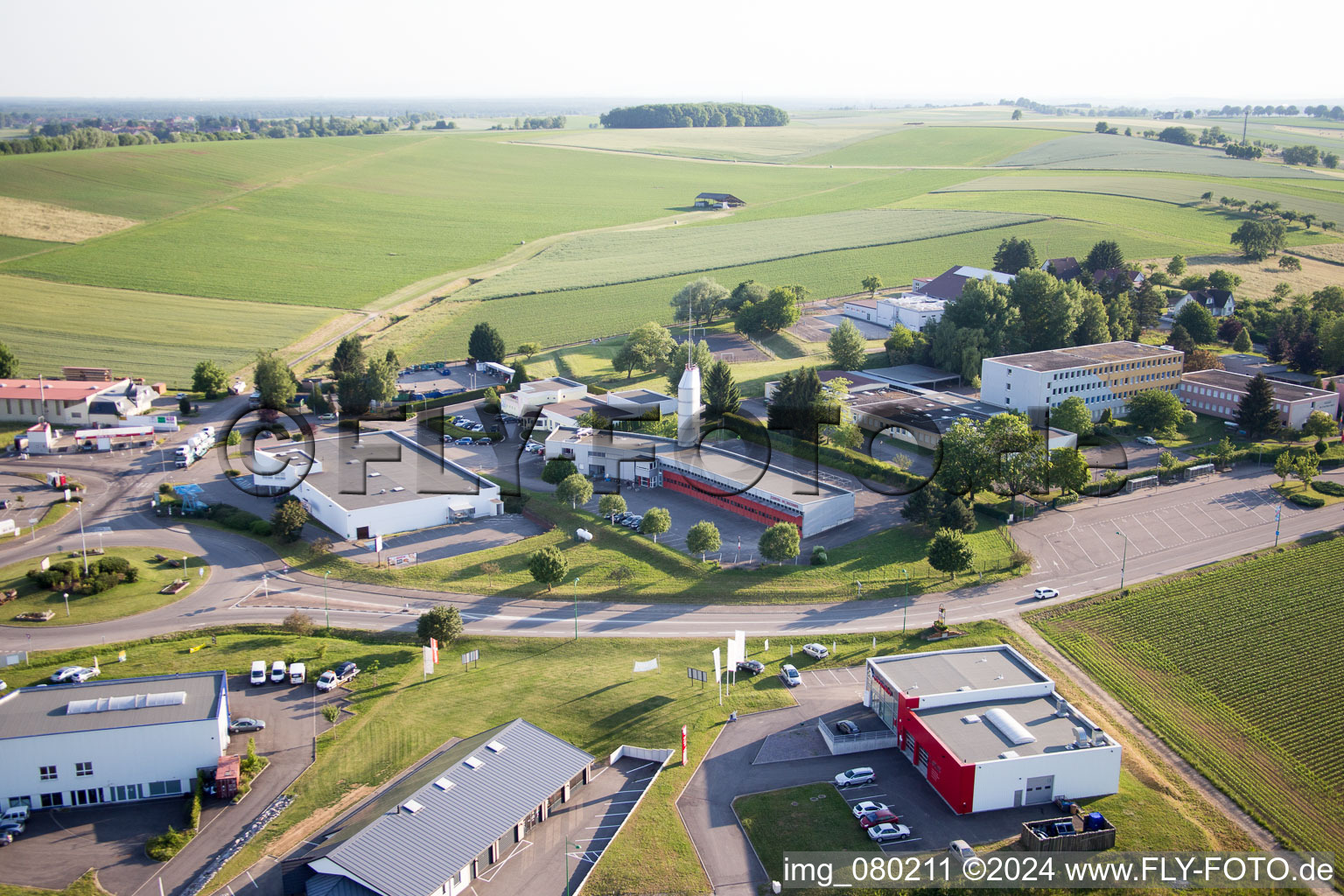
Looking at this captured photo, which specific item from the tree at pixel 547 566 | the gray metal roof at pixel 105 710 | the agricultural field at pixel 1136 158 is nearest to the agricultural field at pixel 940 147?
the agricultural field at pixel 1136 158

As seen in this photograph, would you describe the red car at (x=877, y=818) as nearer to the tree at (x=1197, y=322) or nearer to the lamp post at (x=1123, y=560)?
the lamp post at (x=1123, y=560)

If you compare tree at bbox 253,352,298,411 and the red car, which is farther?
tree at bbox 253,352,298,411

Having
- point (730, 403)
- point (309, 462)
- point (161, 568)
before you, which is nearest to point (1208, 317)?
point (730, 403)

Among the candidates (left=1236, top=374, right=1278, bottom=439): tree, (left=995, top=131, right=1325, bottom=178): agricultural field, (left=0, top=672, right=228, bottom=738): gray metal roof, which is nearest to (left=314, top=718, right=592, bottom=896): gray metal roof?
(left=0, top=672, right=228, bottom=738): gray metal roof

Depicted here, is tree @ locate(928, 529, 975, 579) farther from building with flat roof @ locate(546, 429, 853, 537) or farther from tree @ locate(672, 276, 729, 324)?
tree @ locate(672, 276, 729, 324)

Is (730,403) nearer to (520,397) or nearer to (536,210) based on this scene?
(520,397)

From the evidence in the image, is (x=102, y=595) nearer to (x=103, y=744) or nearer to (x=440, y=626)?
(x=103, y=744)

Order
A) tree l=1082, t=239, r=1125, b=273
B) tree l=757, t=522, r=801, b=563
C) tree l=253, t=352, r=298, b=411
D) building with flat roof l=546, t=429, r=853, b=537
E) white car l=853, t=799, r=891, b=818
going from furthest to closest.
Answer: tree l=1082, t=239, r=1125, b=273 < tree l=253, t=352, r=298, b=411 < building with flat roof l=546, t=429, r=853, b=537 < tree l=757, t=522, r=801, b=563 < white car l=853, t=799, r=891, b=818

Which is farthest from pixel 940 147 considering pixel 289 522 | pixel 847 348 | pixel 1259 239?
pixel 289 522
